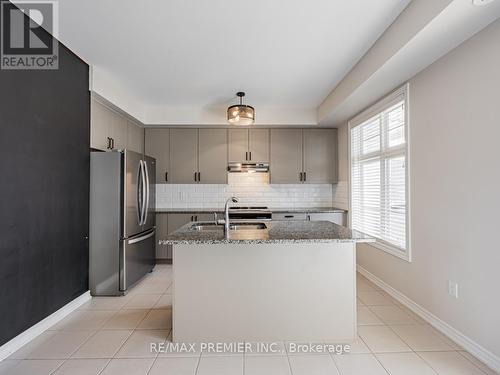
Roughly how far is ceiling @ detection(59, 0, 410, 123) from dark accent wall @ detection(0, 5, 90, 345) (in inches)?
20.9

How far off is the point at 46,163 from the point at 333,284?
2699 mm

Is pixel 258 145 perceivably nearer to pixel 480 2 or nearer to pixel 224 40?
pixel 224 40

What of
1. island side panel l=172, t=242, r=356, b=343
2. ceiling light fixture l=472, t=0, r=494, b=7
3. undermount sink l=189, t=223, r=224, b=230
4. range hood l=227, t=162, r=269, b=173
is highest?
ceiling light fixture l=472, t=0, r=494, b=7

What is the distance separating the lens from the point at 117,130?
3.77 metres

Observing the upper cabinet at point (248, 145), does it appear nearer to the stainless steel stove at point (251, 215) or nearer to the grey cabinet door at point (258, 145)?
the grey cabinet door at point (258, 145)

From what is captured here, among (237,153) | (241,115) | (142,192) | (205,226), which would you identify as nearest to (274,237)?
(205,226)

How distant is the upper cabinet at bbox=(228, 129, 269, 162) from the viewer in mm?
4707

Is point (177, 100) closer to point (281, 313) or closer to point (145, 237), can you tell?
point (145, 237)

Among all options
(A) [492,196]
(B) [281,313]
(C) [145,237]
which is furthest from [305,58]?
(C) [145,237]

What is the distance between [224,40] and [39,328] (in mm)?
3032

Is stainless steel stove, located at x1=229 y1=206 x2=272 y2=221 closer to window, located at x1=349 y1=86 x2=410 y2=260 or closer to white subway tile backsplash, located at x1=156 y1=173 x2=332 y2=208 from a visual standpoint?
white subway tile backsplash, located at x1=156 y1=173 x2=332 y2=208

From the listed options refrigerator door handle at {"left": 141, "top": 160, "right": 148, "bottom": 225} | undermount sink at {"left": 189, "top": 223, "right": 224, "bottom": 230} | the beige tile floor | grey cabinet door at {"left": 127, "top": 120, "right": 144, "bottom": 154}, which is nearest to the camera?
the beige tile floor

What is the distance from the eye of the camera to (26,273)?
84.5 inches

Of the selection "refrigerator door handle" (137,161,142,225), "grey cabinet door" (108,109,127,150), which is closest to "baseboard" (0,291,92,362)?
"refrigerator door handle" (137,161,142,225)
